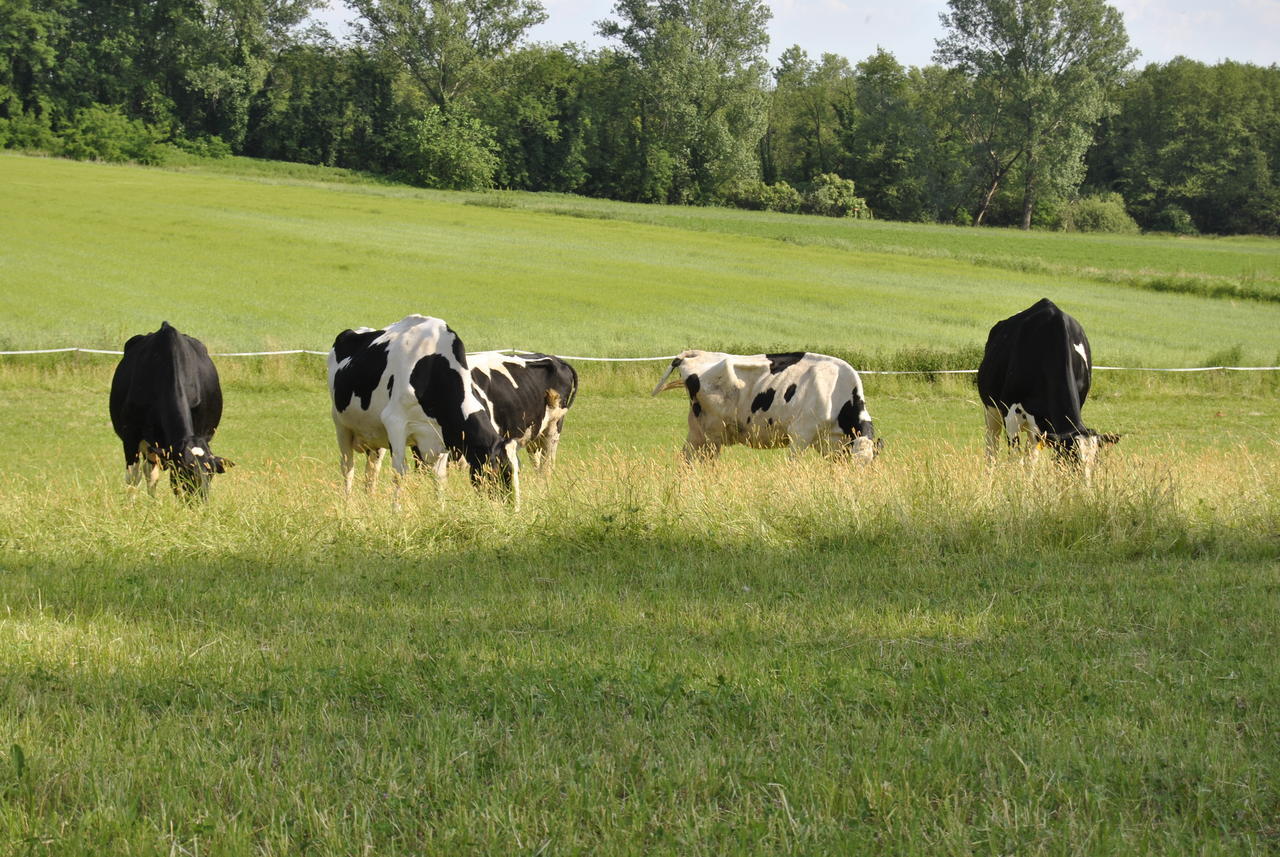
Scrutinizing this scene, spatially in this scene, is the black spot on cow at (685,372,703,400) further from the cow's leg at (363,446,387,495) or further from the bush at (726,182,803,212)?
the bush at (726,182,803,212)

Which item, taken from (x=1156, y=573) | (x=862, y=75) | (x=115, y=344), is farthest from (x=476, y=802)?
(x=862, y=75)

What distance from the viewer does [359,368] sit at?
1205 centimetres

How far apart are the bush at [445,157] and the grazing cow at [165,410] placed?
5744 cm

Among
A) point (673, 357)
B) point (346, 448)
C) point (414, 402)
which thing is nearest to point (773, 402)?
point (414, 402)

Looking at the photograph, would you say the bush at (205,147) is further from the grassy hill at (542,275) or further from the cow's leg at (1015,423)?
the cow's leg at (1015,423)

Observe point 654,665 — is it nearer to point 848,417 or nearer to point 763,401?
point 848,417

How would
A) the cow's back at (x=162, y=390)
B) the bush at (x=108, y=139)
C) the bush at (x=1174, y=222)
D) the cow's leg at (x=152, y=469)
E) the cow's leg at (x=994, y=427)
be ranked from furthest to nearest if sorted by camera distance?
1. the bush at (x=1174, y=222)
2. the bush at (x=108, y=139)
3. the cow's leg at (x=994, y=427)
4. the cow's leg at (x=152, y=469)
5. the cow's back at (x=162, y=390)

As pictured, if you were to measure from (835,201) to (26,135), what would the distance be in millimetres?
46207

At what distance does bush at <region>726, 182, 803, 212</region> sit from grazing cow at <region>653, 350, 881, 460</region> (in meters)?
64.8

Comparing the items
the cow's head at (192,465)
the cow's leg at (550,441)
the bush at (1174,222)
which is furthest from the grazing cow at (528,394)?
the bush at (1174,222)

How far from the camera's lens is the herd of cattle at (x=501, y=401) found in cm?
1116

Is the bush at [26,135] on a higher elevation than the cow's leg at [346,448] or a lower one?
higher

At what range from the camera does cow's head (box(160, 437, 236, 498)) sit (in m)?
10.4

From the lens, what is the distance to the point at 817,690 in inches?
206
